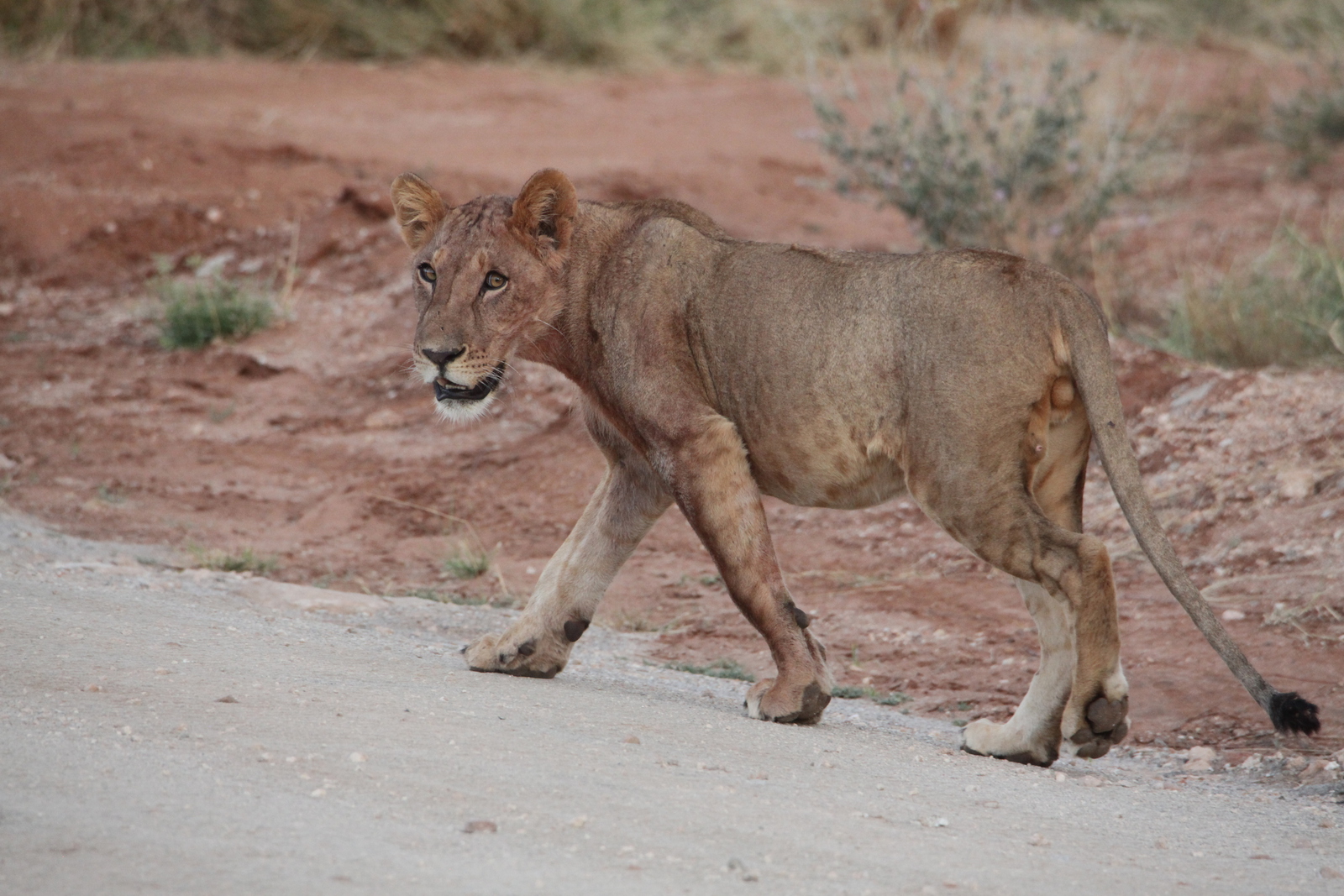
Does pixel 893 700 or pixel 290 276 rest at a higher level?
pixel 893 700

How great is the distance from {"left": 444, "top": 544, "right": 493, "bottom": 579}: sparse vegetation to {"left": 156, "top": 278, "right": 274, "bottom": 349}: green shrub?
3.98 m

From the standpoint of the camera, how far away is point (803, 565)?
25.0 feet

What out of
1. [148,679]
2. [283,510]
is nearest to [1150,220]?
[283,510]

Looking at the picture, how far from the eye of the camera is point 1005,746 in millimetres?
4855

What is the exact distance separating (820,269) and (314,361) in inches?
242

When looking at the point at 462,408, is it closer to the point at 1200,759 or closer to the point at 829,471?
the point at 829,471

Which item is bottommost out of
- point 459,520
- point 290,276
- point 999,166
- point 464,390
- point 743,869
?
point 459,520

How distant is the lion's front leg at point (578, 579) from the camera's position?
17.5 feet

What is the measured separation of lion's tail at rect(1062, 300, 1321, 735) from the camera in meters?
4.40

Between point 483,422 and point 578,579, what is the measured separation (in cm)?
439

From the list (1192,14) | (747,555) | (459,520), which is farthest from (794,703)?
(1192,14)

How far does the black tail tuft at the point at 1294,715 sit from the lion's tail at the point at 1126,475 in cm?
4

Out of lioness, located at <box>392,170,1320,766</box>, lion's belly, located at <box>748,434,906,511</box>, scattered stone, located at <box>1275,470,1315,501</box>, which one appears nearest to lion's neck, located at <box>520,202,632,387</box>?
lioness, located at <box>392,170,1320,766</box>

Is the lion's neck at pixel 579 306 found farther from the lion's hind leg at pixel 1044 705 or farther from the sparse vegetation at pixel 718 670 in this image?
the lion's hind leg at pixel 1044 705
